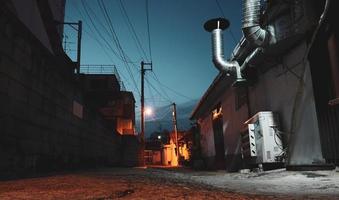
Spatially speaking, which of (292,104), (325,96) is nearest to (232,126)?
(292,104)

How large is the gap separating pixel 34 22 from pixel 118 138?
17.6 meters

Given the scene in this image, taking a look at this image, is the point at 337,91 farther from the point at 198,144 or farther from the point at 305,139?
the point at 198,144

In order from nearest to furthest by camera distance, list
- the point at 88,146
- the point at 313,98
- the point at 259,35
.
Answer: the point at 313,98 < the point at 259,35 < the point at 88,146

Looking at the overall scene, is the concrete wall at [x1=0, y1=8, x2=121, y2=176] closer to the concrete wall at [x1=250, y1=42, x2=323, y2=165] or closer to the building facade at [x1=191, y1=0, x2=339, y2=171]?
the building facade at [x1=191, y1=0, x2=339, y2=171]

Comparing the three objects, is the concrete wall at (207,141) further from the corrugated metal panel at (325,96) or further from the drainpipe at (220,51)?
the corrugated metal panel at (325,96)

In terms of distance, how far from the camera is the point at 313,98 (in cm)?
744

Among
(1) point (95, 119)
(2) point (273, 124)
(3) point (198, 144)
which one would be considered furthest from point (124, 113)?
(2) point (273, 124)

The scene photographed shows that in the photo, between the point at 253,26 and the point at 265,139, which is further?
the point at 265,139

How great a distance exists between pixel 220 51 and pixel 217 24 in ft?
4.18

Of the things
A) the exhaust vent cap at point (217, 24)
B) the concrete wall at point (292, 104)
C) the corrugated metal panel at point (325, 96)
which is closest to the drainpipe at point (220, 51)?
the exhaust vent cap at point (217, 24)

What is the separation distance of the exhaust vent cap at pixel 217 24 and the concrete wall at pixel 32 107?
629cm

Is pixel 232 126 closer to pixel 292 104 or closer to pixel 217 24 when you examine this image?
pixel 217 24

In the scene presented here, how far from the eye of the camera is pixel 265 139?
8906 mm

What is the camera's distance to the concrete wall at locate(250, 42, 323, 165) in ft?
24.8
